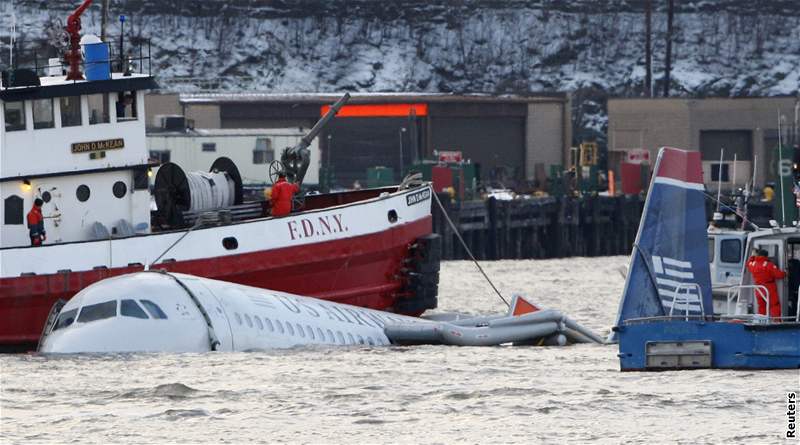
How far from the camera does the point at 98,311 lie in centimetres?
2794

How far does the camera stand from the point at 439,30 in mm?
147000

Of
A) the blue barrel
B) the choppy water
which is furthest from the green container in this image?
the choppy water

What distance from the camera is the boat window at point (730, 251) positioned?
95.6ft

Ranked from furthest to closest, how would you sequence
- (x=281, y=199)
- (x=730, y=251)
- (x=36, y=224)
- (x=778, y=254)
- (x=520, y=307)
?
(x=281, y=199), (x=520, y=307), (x=36, y=224), (x=730, y=251), (x=778, y=254)

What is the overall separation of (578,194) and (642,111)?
1502cm

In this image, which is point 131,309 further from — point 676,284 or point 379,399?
point 676,284

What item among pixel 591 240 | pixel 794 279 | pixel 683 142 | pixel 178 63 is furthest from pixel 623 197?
pixel 178 63

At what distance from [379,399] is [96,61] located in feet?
50.4

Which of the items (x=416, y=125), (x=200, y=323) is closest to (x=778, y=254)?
(x=200, y=323)

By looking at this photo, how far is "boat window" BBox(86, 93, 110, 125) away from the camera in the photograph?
35188 millimetres

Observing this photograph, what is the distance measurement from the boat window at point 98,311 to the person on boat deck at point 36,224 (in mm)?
5852

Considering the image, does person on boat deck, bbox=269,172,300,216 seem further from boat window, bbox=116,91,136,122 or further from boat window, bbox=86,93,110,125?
boat window, bbox=86,93,110,125

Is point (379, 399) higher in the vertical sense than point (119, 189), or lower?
lower

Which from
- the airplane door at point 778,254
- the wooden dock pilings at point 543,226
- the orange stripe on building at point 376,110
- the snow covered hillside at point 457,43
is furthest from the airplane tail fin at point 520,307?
the snow covered hillside at point 457,43
